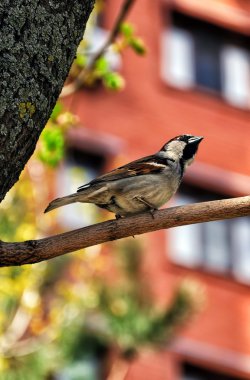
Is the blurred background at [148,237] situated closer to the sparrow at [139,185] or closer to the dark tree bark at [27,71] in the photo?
the sparrow at [139,185]

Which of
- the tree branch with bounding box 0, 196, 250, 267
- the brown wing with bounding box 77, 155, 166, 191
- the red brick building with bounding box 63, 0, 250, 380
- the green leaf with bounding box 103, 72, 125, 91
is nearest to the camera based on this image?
the tree branch with bounding box 0, 196, 250, 267

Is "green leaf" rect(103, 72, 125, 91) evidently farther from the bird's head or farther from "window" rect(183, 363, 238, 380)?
"window" rect(183, 363, 238, 380)

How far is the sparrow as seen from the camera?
5231 millimetres

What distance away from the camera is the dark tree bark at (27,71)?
3.29m

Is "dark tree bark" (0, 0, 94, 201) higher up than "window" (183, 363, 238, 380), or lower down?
lower down

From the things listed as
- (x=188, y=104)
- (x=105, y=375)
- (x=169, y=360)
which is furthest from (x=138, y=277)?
(x=188, y=104)

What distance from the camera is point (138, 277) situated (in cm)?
953

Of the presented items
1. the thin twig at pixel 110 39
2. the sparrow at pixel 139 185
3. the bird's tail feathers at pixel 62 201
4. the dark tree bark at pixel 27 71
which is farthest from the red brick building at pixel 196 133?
the dark tree bark at pixel 27 71

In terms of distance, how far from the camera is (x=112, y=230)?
12.2ft

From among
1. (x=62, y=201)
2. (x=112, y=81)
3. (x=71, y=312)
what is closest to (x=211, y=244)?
(x=71, y=312)

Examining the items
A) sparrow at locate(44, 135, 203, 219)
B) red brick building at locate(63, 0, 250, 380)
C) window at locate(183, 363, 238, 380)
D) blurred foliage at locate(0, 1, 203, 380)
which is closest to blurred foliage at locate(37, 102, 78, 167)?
sparrow at locate(44, 135, 203, 219)

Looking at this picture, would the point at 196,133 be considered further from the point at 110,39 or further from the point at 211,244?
the point at 110,39

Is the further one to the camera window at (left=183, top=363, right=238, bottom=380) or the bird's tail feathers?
window at (left=183, top=363, right=238, bottom=380)

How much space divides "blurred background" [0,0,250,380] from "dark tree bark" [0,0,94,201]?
11.7 feet
